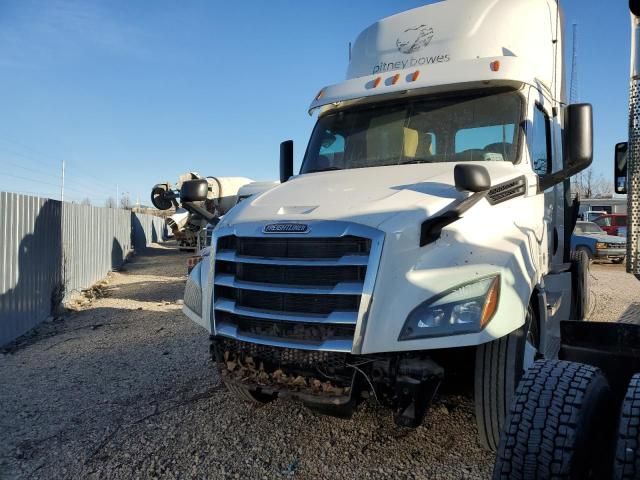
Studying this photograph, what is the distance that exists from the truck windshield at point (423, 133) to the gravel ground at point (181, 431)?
207cm

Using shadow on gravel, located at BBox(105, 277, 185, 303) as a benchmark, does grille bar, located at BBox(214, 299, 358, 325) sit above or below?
above

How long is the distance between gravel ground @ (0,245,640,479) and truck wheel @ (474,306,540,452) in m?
0.39

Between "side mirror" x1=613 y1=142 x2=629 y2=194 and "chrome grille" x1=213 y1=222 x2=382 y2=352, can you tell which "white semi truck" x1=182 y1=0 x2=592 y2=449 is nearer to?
"chrome grille" x1=213 y1=222 x2=382 y2=352

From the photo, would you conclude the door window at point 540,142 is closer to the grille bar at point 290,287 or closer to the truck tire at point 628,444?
the grille bar at point 290,287

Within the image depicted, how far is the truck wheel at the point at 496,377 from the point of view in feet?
10.0

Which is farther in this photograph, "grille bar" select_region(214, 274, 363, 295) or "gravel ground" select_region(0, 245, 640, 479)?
"gravel ground" select_region(0, 245, 640, 479)

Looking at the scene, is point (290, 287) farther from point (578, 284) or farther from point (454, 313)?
point (578, 284)

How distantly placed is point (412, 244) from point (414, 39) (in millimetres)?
3078

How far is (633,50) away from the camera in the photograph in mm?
3479

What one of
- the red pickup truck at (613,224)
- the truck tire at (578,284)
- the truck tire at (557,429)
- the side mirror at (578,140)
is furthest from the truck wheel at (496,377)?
the red pickup truck at (613,224)

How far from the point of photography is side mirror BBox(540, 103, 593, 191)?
12.4ft

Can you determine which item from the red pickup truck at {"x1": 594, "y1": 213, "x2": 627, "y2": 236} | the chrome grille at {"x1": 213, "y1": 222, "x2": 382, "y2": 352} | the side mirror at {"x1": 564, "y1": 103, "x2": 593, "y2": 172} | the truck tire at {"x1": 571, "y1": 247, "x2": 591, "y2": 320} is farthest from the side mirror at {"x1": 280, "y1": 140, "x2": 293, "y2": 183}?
the red pickup truck at {"x1": 594, "y1": 213, "x2": 627, "y2": 236}

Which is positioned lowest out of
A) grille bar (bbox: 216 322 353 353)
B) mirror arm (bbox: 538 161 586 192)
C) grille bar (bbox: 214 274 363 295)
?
grille bar (bbox: 216 322 353 353)

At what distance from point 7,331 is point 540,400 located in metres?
7.50
